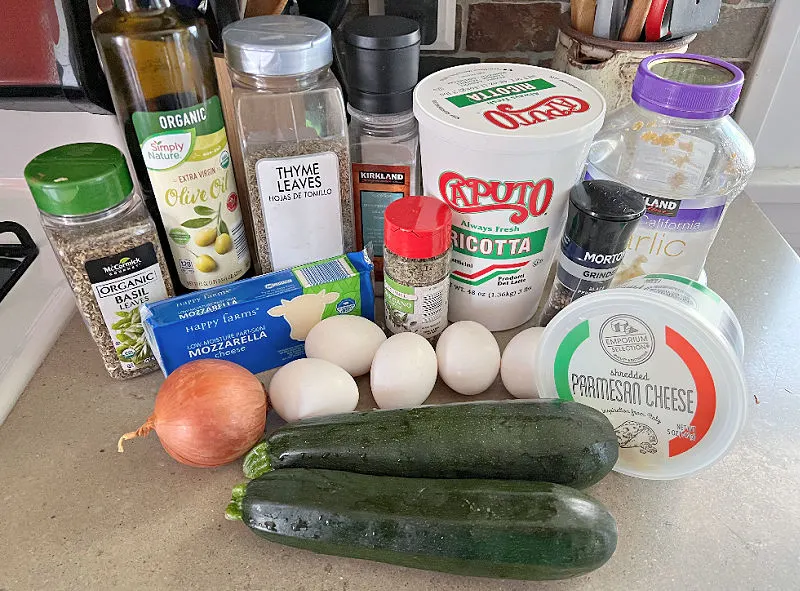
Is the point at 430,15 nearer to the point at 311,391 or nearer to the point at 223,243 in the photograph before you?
the point at 223,243

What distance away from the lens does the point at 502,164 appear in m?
0.56

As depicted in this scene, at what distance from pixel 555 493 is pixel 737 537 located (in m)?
0.18

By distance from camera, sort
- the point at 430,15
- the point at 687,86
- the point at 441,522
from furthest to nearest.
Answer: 1. the point at 430,15
2. the point at 687,86
3. the point at 441,522

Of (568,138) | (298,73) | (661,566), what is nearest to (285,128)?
(298,73)

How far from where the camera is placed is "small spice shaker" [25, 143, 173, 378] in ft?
1.74

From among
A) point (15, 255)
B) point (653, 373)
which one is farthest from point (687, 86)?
point (15, 255)

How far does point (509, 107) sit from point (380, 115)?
14 centimetres

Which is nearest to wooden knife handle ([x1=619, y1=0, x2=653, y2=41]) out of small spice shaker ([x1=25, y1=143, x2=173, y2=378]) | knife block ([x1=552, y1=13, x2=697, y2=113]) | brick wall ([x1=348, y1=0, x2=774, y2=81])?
knife block ([x1=552, y1=13, x2=697, y2=113])

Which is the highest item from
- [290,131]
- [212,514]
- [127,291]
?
[290,131]

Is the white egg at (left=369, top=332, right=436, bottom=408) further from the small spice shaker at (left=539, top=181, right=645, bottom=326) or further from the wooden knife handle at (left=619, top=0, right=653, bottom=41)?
the wooden knife handle at (left=619, top=0, right=653, bottom=41)

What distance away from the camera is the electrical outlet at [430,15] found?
30.4 inches

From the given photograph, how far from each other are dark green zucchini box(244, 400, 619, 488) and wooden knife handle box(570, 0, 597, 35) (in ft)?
1.43

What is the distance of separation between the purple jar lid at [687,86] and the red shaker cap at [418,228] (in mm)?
223

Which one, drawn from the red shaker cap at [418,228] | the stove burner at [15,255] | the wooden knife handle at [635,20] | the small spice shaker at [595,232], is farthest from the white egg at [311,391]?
the wooden knife handle at [635,20]
